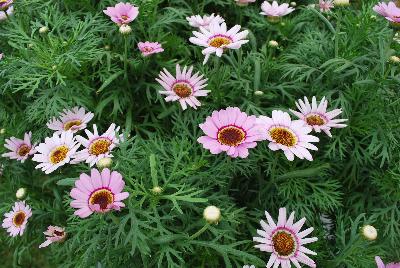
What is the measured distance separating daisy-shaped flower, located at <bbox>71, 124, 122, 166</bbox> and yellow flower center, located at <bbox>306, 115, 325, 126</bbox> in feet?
2.78

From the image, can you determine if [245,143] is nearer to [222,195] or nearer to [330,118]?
[222,195]

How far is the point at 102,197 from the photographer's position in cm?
137

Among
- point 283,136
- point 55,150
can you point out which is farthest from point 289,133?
point 55,150

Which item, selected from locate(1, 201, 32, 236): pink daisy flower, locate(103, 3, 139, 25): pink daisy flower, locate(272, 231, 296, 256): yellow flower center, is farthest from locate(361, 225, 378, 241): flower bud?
locate(1, 201, 32, 236): pink daisy flower

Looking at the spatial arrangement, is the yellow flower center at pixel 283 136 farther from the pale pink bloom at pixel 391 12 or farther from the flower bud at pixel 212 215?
the pale pink bloom at pixel 391 12

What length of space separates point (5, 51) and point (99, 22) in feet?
2.30

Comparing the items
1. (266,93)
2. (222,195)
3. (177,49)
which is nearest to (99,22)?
(177,49)

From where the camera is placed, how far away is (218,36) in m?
2.01

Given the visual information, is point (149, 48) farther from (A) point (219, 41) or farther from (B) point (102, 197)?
(B) point (102, 197)

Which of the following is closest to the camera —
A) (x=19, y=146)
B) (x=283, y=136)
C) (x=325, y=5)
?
(x=283, y=136)

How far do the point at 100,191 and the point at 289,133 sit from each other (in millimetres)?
785

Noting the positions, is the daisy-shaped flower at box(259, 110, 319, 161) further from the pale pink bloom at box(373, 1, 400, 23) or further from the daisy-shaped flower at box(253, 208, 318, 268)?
the pale pink bloom at box(373, 1, 400, 23)

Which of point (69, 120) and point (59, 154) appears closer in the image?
point (59, 154)

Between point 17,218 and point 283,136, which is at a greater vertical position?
point 283,136
